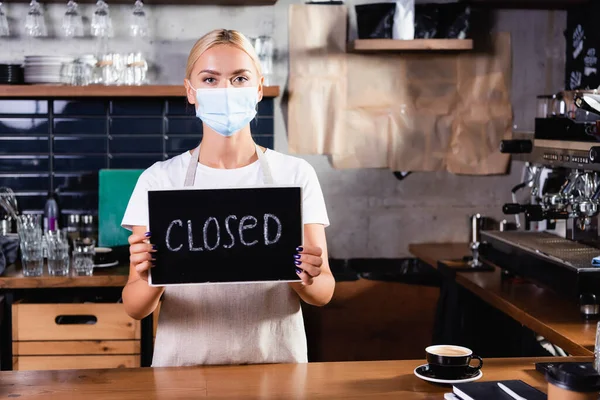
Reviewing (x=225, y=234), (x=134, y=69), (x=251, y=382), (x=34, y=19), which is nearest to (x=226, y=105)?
(x=225, y=234)

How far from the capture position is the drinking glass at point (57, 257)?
3531 millimetres

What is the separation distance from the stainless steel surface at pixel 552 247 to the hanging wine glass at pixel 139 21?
1.95 m

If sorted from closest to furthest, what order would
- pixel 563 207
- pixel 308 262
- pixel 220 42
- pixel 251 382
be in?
1. pixel 251 382
2. pixel 308 262
3. pixel 220 42
4. pixel 563 207

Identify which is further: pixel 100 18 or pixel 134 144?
pixel 134 144

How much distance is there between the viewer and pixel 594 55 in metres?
4.11

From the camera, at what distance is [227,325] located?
2277mm

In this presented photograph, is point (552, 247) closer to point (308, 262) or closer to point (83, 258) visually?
point (308, 262)

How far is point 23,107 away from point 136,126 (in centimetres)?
59

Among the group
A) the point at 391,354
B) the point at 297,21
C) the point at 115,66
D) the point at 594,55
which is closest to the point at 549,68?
the point at 594,55

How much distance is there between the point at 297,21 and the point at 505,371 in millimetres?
2692

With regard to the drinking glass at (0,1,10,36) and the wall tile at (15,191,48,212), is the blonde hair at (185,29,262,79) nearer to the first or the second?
the drinking glass at (0,1,10,36)

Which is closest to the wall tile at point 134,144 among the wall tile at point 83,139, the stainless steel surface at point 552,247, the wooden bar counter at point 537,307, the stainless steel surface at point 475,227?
the wall tile at point 83,139

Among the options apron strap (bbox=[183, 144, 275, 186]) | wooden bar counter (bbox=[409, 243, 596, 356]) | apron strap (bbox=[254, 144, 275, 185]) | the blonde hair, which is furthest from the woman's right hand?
wooden bar counter (bbox=[409, 243, 596, 356])

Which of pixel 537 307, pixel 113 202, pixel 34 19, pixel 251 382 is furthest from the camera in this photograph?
pixel 113 202
